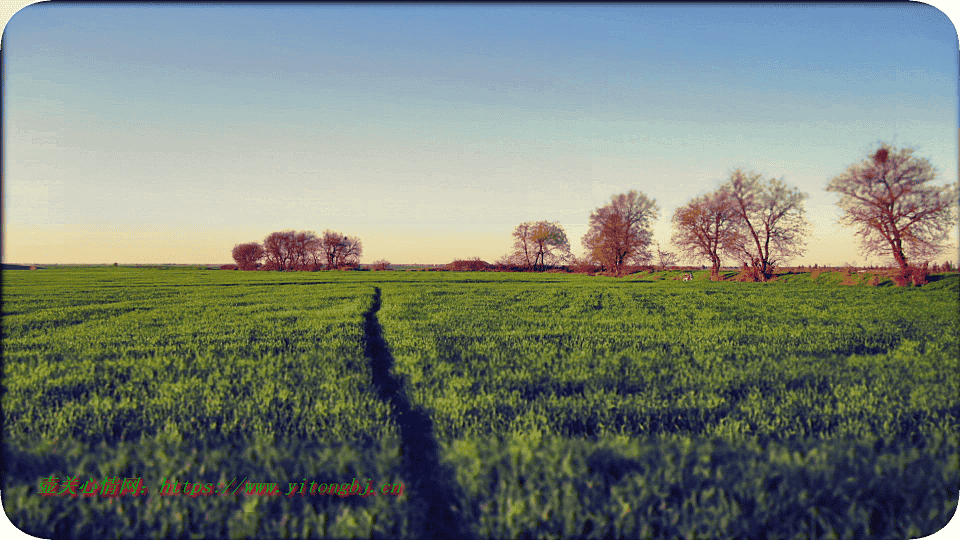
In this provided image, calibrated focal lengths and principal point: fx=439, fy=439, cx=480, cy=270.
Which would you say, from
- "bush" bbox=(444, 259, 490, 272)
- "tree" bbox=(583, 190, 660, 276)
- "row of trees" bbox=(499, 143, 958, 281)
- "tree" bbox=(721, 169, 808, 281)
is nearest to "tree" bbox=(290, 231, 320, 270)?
"bush" bbox=(444, 259, 490, 272)

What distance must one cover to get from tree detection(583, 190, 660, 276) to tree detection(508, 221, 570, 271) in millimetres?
8172

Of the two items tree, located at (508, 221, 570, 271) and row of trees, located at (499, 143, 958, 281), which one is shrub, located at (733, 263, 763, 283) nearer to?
row of trees, located at (499, 143, 958, 281)

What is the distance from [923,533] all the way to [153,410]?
23.4 ft

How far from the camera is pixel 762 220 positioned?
105ft

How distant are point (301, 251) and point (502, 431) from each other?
67.8 ft

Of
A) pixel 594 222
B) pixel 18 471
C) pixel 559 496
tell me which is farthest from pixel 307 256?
pixel 559 496

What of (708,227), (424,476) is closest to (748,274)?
(708,227)

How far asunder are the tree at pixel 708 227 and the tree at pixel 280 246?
99.2ft

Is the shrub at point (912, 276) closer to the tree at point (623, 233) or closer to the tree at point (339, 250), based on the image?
the tree at point (623, 233)

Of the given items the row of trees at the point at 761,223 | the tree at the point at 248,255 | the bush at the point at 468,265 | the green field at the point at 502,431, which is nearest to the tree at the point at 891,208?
the row of trees at the point at 761,223

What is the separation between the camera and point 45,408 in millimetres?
5055

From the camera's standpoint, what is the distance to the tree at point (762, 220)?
2866 centimetres

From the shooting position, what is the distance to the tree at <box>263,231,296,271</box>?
61.0 ft

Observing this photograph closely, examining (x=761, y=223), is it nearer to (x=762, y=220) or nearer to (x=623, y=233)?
(x=762, y=220)
